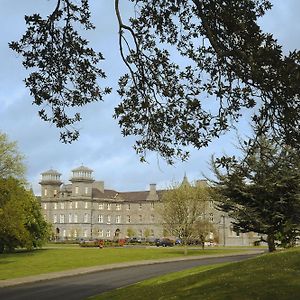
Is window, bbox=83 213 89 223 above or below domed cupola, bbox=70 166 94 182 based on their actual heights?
below

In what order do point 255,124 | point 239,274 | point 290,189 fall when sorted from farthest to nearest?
1. point 290,189
2. point 239,274
3. point 255,124

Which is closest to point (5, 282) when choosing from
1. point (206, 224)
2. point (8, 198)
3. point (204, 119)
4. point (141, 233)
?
point (204, 119)

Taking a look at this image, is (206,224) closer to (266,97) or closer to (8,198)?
(8,198)

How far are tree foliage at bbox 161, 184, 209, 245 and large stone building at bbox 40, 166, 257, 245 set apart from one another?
193ft

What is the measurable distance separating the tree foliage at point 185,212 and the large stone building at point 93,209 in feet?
193

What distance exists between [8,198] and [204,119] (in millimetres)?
42449

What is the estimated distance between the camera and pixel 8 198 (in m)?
47.8

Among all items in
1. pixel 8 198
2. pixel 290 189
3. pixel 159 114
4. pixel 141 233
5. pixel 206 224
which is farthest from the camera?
pixel 141 233

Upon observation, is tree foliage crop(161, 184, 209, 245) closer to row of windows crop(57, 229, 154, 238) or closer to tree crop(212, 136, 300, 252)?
tree crop(212, 136, 300, 252)

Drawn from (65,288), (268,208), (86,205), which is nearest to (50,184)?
(86,205)

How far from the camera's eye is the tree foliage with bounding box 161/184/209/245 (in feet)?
173

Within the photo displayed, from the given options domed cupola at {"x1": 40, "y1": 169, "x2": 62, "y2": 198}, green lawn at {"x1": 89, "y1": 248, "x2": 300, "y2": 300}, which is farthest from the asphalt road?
domed cupola at {"x1": 40, "y1": 169, "x2": 62, "y2": 198}

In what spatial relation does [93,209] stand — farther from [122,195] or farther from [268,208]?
[268,208]

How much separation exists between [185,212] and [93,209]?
232 ft
